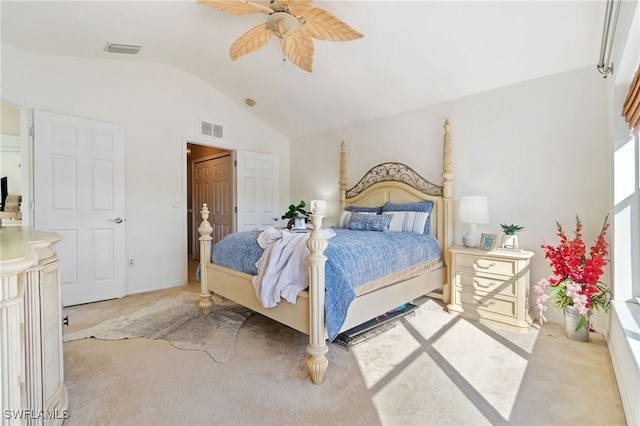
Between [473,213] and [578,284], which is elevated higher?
[473,213]

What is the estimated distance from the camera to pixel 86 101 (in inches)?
133

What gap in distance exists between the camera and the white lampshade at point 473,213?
2.90 meters

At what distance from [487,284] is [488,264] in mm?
187

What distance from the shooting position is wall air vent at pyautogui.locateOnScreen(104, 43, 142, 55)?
10.5 feet

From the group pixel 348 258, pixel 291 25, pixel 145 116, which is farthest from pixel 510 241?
pixel 145 116

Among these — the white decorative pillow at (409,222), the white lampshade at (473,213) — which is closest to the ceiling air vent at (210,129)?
the white decorative pillow at (409,222)

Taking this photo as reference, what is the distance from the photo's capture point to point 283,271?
6.75ft

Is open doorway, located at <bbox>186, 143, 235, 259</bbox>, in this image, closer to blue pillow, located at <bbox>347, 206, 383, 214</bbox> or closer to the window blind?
blue pillow, located at <bbox>347, 206, 383, 214</bbox>

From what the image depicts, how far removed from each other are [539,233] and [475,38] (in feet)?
6.21


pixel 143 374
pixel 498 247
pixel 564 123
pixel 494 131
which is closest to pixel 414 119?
pixel 494 131

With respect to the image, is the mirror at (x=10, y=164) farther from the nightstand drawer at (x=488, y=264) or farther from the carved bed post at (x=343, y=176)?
the nightstand drawer at (x=488, y=264)

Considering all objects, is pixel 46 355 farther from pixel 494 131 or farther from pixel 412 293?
pixel 494 131

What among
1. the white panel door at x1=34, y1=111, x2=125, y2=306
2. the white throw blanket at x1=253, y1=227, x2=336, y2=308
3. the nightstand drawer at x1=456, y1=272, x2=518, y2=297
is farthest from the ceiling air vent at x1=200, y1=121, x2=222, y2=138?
the nightstand drawer at x1=456, y1=272, x2=518, y2=297

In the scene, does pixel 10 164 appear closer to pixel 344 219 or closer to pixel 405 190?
pixel 344 219
